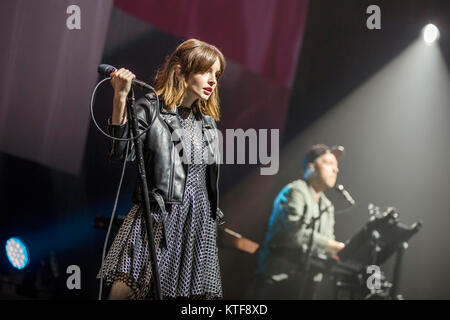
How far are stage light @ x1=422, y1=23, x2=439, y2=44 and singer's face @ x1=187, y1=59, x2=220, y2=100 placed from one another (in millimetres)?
3026

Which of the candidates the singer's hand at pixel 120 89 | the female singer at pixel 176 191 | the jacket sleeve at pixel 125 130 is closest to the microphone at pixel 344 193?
the female singer at pixel 176 191

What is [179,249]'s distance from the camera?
2305 mm

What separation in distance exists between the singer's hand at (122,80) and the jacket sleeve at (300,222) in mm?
2567

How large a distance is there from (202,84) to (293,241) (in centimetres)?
218

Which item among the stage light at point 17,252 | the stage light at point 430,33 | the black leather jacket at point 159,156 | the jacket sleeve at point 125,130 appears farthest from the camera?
the stage light at point 430,33

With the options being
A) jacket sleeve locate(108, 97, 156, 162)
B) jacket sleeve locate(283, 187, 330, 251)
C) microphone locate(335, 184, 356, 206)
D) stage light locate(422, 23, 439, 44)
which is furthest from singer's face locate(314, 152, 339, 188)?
jacket sleeve locate(108, 97, 156, 162)

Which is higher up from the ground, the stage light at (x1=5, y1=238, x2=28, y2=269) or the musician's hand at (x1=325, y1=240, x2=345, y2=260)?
the musician's hand at (x1=325, y1=240, x2=345, y2=260)

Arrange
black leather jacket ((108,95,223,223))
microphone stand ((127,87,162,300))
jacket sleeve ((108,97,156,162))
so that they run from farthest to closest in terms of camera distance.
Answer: black leather jacket ((108,95,223,223)) < jacket sleeve ((108,97,156,162)) < microphone stand ((127,87,162,300))

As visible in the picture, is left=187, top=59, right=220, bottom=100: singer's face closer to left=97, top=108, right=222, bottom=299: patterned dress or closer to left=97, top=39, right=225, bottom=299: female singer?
left=97, top=39, right=225, bottom=299: female singer

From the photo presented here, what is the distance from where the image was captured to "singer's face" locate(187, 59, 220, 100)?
247 cm

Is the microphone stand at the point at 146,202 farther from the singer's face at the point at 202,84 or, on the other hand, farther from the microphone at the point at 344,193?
the microphone at the point at 344,193

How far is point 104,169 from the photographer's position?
13.8 feet

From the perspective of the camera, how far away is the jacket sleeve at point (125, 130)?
215cm
